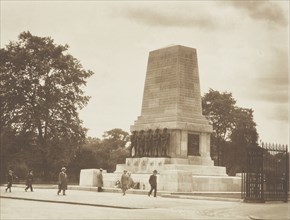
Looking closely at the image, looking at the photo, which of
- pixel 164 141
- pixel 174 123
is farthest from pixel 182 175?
pixel 174 123

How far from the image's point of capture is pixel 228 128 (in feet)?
225

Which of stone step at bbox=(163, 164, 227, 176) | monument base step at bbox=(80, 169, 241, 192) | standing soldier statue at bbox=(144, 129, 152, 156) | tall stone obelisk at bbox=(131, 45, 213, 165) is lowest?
monument base step at bbox=(80, 169, 241, 192)

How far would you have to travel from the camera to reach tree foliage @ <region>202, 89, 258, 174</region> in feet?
217

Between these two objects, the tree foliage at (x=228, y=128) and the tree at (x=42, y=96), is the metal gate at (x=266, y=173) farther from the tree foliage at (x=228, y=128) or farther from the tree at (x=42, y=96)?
the tree foliage at (x=228, y=128)

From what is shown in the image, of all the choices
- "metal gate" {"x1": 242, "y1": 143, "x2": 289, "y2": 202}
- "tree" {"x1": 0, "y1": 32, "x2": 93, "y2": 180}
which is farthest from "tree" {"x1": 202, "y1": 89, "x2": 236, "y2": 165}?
"metal gate" {"x1": 242, "y1": 143, "x2": 289, "y2": 202}

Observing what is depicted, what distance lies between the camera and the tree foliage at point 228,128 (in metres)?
66.2

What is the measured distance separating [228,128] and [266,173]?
44602mm

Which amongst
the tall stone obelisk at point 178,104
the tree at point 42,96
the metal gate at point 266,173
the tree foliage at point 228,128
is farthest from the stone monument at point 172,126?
the tree foliage at point 228,128

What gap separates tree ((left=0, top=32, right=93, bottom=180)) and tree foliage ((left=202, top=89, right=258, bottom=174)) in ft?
68.2

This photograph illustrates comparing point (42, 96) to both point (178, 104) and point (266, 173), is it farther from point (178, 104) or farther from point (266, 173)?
point (266, 173)

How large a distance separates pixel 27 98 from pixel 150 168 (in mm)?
19588

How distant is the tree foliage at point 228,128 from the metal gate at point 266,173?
3972cm

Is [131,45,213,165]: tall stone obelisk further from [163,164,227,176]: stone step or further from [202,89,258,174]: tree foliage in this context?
[202,89,258,174]: tree foliage

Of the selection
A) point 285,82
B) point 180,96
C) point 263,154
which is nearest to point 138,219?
point 285,82
